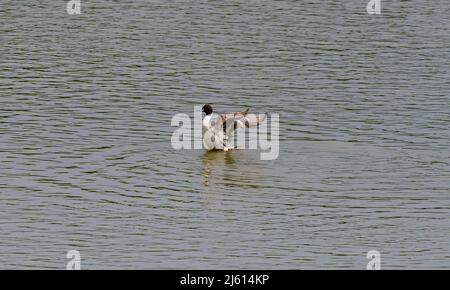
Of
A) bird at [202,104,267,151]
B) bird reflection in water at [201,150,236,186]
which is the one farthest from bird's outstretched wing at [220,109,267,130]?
bird reflection in water at [201,150,236,186]

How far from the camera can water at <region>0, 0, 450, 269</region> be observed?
2422 centimetres

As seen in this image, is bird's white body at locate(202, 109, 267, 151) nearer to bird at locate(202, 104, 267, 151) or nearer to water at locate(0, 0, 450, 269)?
bird at locate(202, 104, 267, 151)

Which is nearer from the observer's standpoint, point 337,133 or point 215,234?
point 215,234

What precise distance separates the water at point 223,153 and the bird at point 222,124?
30 cm

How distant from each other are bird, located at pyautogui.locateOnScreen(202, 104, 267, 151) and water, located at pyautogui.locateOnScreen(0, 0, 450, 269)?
30 centimetres

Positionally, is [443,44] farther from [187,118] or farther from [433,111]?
[187,118]

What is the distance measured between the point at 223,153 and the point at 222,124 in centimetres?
79

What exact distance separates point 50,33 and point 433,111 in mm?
16185

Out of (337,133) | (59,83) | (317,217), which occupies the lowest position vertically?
(317,217)

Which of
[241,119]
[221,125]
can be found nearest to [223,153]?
[221,125]

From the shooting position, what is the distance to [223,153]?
31.3 metres

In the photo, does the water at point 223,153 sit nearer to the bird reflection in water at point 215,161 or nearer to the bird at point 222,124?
the bird reflection in water at point 215,161

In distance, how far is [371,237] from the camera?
24.6 meters

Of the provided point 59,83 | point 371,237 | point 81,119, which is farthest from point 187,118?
point 371,237
